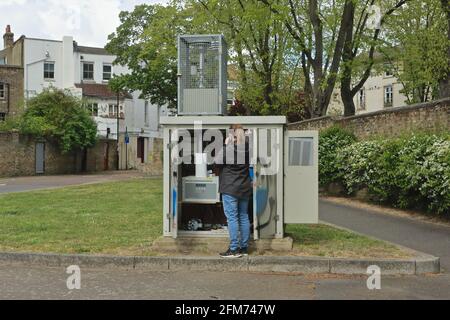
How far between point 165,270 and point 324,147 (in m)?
12.2

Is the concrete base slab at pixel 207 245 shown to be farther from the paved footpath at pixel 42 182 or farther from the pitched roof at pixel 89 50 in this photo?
the pitched roof at pixel 89 50

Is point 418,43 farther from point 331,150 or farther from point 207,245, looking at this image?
point 207,245

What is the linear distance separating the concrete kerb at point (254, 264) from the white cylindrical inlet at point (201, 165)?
1.56 m

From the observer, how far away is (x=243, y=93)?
28.7 metres

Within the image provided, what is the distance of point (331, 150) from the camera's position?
18734 millimetres

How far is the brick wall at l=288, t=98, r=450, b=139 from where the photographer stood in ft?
45.5

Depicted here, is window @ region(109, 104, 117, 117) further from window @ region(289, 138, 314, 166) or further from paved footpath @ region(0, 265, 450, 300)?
paved footpath @ region(0, 265, 450, 300)

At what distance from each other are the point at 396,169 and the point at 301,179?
5.65 m

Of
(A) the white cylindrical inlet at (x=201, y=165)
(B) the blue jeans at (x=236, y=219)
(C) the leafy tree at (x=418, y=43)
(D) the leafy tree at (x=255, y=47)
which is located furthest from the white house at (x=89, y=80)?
(B) the blue jeans at (x=236, y=219)

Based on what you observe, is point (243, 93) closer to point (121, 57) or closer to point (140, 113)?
point (121, 57)

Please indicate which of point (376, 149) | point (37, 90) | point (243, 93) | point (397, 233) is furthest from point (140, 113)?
point (397, 233)

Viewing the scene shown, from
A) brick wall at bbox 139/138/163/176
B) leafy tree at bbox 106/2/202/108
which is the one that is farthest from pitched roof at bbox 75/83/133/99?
brick wall at bbox 139/138/163/176

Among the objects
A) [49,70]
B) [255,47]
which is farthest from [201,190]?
[49,70]

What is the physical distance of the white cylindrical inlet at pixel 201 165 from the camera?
8750 mm
